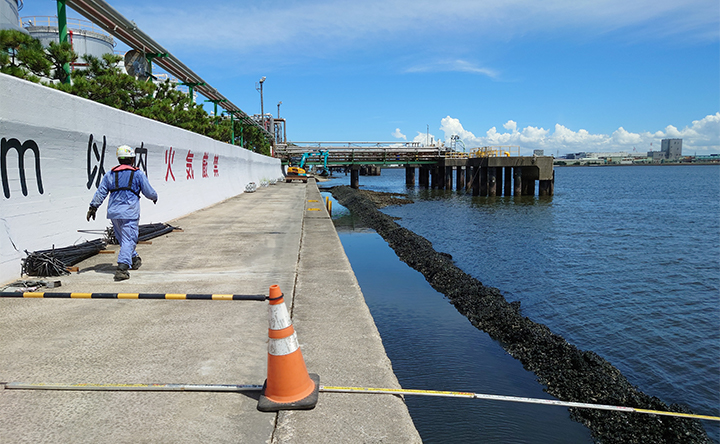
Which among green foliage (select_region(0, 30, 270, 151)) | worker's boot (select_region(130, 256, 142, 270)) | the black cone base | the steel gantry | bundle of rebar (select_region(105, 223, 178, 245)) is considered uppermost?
the steel gantry

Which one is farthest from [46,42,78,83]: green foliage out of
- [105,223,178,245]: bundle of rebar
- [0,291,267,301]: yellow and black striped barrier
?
[0,291,267,301]: yellow and black striped barrier

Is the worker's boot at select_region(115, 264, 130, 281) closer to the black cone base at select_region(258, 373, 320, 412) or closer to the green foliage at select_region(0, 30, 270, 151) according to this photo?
the black cone base at select_region(258, 373, 320, 412)

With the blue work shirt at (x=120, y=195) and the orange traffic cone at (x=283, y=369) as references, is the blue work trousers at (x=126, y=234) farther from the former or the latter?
the orange traffic cone at (x=283, y=369)

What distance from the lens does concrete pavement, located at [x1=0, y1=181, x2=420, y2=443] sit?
292 cm

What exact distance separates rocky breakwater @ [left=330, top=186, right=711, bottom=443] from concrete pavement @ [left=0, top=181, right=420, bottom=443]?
2.53 metres

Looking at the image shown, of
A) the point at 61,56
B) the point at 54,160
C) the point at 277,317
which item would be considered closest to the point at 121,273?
the point at 54,160

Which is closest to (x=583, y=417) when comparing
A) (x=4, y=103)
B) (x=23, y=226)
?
(x=23, y=226)

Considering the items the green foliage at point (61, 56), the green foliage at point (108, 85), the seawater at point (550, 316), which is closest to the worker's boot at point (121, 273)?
the seawater at point (550, 316)

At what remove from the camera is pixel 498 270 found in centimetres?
1342

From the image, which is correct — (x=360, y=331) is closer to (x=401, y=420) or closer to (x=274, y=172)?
(x=401, y=420)

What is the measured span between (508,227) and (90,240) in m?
18.6

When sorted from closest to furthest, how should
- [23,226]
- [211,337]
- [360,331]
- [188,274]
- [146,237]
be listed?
[211,337], [360,331], [23,226], [188,274], [146,237]

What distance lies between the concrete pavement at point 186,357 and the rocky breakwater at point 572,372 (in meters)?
2.53

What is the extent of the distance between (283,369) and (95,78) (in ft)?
46.7
